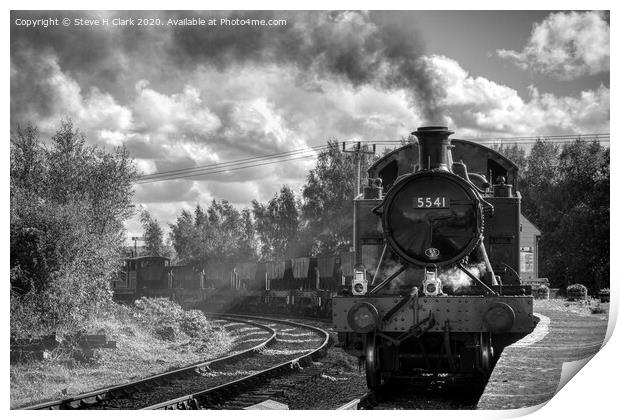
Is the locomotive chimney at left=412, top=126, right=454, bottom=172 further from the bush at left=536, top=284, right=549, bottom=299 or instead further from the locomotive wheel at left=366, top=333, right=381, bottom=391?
the bush at left=536, top=284, right=549, bottom=299

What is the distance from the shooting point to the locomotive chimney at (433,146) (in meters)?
9.76

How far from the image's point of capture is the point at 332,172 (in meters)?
35.4

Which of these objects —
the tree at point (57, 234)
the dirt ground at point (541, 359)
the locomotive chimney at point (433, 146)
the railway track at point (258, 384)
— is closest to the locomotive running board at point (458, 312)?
the dirt ground at point (541, 359)

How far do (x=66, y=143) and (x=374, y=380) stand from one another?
8366 mm

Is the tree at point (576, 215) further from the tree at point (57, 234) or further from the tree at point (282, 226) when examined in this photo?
the tree at point (282, 226)

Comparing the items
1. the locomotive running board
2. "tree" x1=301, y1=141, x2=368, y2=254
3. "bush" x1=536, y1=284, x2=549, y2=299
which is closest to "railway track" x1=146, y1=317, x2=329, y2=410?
the locomotive running board

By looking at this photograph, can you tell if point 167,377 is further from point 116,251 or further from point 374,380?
point 116,251

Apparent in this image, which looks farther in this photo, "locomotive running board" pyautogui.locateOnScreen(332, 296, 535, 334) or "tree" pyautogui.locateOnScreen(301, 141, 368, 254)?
"tree" pyautogui.locateOnScreen(301, 141, 368, 254)

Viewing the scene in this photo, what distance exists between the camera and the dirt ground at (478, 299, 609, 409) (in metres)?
8.91

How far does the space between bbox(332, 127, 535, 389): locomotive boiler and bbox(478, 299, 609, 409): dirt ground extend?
1.31 feet

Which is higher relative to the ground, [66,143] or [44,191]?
[66,143]

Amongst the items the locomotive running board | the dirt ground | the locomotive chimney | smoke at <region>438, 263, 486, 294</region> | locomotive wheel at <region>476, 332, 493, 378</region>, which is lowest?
the dirt ground

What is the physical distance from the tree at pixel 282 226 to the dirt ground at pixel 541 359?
75.3 ft
